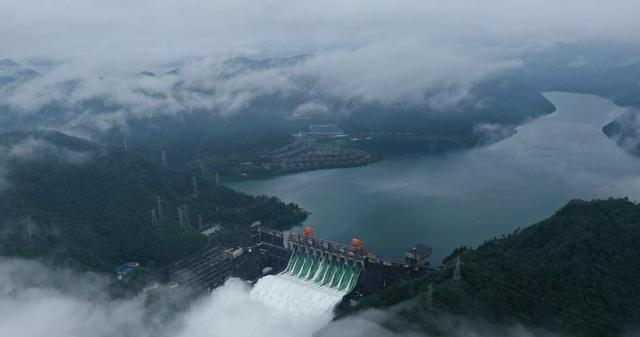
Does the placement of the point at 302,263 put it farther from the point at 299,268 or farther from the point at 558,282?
the point at 558,282

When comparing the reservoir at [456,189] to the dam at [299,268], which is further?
the reservoir at [456,189]

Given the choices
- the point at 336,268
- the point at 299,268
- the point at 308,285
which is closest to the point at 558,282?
the point at 336,268

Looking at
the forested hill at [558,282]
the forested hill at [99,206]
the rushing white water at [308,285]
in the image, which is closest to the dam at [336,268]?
the rushing white water at [308,285]

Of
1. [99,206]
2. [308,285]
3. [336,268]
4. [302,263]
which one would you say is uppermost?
[99,206]

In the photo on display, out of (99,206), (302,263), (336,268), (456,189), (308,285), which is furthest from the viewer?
(456,189)

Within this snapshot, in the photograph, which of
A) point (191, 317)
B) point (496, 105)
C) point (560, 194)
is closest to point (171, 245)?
point (191, 317)

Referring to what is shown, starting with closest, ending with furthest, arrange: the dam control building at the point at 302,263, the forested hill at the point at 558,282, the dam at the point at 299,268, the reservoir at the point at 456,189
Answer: the forested hill at the point at 558,282 → the dam at the point at 299,268 → the dam control building at the point at 302,263 → the reservoir at the point at 456,189

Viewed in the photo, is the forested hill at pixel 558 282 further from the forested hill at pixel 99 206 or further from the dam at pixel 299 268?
the forested hill at pixel 99 206

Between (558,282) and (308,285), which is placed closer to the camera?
(558,282)
